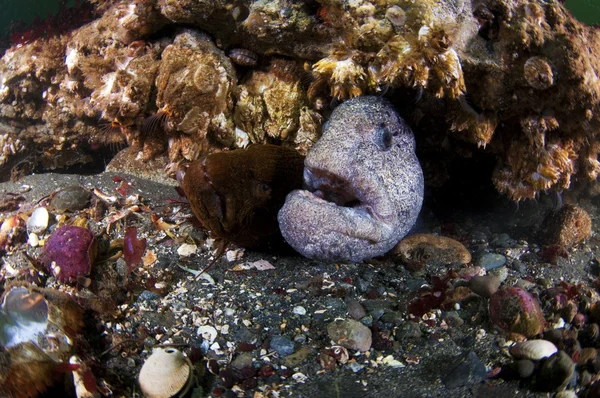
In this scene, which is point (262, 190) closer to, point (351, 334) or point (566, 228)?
point (351, 334)

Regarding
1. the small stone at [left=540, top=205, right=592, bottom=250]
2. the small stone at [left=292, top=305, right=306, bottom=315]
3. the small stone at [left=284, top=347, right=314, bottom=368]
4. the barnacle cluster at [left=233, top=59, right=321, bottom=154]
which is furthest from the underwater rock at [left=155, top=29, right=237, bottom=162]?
the small stone at [left=540, top=205, right=592, bottom=250]

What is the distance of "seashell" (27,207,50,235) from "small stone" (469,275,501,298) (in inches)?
167

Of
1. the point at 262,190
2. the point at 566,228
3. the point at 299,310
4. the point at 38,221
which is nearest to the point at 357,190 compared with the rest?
the point at 262,190

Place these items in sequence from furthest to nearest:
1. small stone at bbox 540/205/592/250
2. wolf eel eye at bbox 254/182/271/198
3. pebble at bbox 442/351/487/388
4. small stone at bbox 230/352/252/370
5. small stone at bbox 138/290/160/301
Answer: small stone at bbox 540/205/592/250, wolf eel eye at bbox 254/182/271/198, small stone at bbox 138/290/160/301, small stone at bbox 230/352/252/370, pebble at bbox 442/351/487/388

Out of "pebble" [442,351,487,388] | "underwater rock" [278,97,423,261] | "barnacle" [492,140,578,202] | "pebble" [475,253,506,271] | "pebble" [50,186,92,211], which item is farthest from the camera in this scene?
"pebble" [50,186,92,211]

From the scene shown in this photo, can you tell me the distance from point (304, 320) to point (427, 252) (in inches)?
60.9

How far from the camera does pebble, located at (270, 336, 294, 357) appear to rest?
2.59 meters

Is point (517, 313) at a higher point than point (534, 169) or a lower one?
lower

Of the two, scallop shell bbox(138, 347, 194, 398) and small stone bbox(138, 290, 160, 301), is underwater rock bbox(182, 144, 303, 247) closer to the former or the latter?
small stone bbox(138, 290, 160, 301)

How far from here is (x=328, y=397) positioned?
2.24 metres

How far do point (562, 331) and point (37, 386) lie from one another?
3527 millimetres

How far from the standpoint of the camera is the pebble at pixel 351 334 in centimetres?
262

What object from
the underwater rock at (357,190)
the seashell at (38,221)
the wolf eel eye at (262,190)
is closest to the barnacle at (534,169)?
the underwater rock at (357,190)

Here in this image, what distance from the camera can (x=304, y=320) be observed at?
9.37 feet
